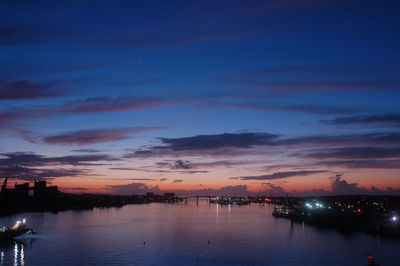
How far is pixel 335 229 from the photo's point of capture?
9256 cm

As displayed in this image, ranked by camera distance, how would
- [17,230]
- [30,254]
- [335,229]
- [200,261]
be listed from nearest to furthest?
[200,261] → [30,254] → [17,230] → [335,229]

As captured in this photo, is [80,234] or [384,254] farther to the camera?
[80,234]

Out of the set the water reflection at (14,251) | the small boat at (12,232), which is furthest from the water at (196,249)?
the small boat at (12,232)

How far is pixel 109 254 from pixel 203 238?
2280 centimetres

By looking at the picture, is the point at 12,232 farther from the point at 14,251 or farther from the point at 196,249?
the point at 196,249

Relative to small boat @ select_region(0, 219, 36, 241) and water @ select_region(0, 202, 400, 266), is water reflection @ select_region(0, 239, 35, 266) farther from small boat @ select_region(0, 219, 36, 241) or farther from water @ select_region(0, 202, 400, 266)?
small boat @ select_region(0, 219, 36, 241)

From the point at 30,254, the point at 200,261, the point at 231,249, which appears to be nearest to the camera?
the point at 200,261

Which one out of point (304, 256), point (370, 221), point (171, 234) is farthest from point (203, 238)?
point (370, 221)

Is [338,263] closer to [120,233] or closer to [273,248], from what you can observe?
[273,248]

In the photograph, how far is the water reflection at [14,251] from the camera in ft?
167

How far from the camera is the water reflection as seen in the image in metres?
50.9

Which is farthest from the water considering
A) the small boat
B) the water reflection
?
the small boat

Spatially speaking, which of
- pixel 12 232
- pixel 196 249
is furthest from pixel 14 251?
pixel 196 249

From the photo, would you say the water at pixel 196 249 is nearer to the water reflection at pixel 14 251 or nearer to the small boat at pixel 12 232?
the water reflection at pixel 14 251
